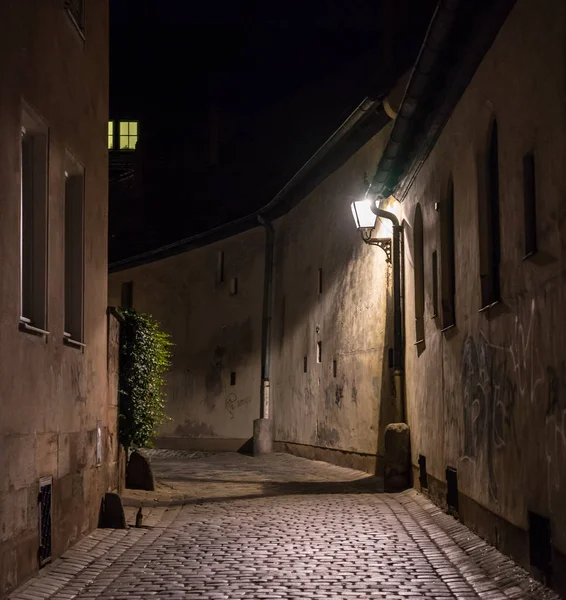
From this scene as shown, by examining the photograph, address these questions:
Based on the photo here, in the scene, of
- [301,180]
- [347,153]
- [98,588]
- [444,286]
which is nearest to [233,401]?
[301,180]

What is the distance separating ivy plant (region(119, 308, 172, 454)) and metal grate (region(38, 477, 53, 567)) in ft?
15.6

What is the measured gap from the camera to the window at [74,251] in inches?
410

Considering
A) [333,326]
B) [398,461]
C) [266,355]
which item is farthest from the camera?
[266,355]

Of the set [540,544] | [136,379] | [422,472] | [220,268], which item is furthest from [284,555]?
[220,268]

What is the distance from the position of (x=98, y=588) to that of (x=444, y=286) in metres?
5.84

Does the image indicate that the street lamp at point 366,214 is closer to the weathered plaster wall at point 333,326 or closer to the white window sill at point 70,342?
the weathered plaster wall at point 333,326

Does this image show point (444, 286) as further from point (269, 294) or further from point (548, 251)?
point (269, 294)

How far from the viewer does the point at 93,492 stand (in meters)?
10.6

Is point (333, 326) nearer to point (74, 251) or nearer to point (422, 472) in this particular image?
point (422, 472)

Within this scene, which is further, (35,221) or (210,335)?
(210,335)

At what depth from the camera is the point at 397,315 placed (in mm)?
16047

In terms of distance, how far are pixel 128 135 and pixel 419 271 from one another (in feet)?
84.1

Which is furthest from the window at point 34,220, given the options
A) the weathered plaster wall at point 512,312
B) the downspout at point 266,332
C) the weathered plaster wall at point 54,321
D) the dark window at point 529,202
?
the downspout at point 266,332

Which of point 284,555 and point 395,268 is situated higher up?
point 395,268
